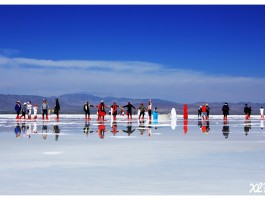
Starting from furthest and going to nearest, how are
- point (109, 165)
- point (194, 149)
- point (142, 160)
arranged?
point (194, 149) → point (142, 160) → point (109, 165)

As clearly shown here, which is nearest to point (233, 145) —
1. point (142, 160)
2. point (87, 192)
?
point (142, 160)

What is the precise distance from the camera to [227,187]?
9.15 metres

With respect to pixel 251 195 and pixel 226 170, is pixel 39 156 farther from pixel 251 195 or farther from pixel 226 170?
pixel 251 195

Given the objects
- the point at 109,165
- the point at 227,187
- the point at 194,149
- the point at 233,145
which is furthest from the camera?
the point at 233,145

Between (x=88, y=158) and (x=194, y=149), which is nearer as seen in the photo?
(x=88, y=158)

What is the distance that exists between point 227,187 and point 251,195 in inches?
35.4

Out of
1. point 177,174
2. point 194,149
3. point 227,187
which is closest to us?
point 227,187

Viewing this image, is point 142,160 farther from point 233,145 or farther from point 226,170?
point 233,145
